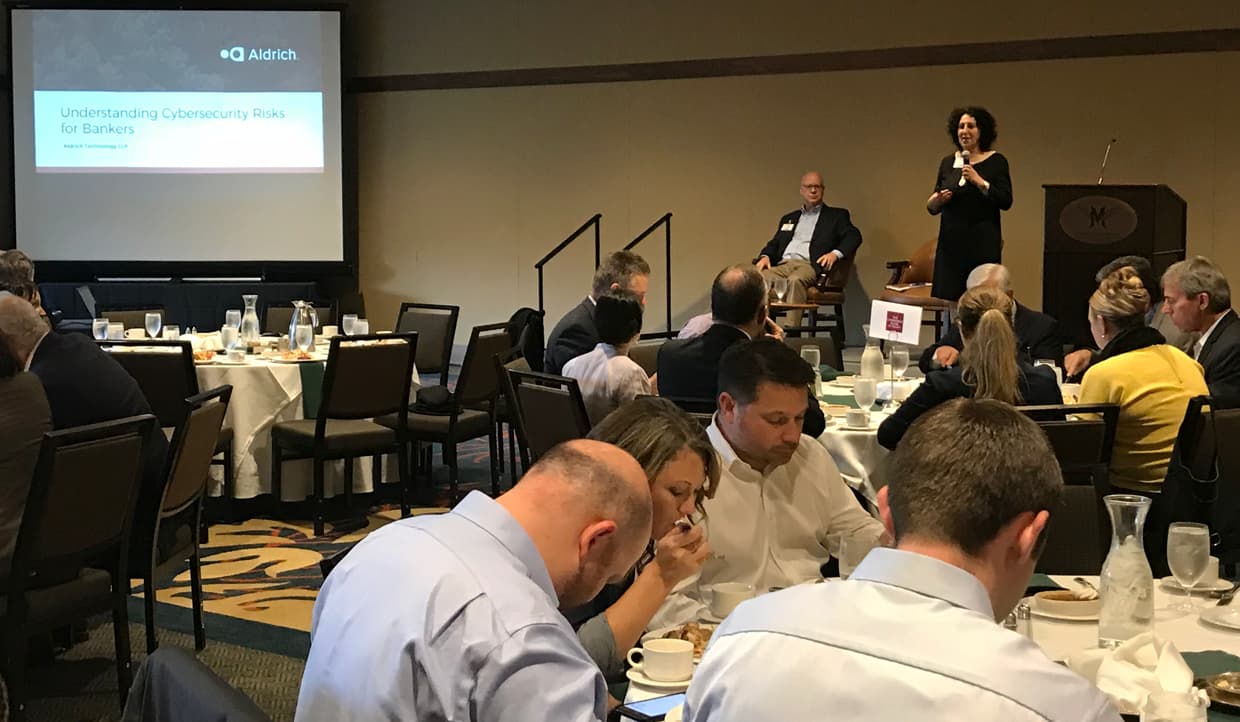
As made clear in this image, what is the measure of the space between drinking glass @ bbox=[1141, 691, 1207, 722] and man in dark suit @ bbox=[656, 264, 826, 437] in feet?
8.32

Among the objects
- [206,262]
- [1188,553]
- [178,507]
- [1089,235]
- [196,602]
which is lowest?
[196,602]

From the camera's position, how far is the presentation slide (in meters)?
11.4

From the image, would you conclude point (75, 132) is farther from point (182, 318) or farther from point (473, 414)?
point (473, 414)

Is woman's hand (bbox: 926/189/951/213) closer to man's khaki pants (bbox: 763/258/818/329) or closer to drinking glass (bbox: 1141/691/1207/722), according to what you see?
man's khaki pants (bbox: 763/258/818/329)

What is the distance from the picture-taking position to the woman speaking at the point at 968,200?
738cm

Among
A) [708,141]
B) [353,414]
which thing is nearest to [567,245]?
[708,141]

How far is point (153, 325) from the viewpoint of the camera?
284 inches

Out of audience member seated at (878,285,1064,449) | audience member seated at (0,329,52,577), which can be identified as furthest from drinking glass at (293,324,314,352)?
audience member seated at (878,285,1064,449)

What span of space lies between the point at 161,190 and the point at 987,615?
11.5 meters

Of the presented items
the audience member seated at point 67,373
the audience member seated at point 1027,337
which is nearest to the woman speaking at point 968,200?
the audience member seated at point 1027,337

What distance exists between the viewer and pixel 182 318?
11156mm

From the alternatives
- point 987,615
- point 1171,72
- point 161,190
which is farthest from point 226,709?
point 161,190

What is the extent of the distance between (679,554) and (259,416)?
14.6ft

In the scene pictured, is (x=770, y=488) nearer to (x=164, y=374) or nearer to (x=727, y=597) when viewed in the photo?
(x=727, y=597)
